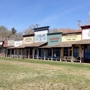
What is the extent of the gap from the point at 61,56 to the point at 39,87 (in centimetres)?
2722

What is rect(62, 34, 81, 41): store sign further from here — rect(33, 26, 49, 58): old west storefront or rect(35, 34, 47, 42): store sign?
rect(35, 34, 47, 42): store sign

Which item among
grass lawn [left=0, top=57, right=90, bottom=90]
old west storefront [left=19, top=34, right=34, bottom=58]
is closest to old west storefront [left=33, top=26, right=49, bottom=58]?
old west storefront [left=19, top=34, right=34, bottom=58]

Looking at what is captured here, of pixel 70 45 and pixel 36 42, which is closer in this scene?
pixel 70 45

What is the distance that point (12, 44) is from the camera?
175 feet

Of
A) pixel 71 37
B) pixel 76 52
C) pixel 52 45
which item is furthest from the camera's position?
pixel 52 45

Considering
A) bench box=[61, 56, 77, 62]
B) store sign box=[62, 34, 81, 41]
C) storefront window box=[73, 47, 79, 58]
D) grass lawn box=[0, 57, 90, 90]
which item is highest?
store sign box=[62, 34, 81, 41]

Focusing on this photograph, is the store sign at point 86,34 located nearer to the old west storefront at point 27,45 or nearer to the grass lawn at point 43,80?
the old west storefront at point 27,45

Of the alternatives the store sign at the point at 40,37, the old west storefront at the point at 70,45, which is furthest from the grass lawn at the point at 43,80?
the store sign at the point at 40,37

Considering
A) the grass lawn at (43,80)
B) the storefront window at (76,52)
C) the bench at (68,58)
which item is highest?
the storefront window at (76,52)

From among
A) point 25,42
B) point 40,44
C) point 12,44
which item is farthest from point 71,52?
point 12,44

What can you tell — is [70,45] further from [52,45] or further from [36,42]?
[36,42]

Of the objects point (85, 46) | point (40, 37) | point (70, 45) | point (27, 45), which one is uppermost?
point (40, 37)

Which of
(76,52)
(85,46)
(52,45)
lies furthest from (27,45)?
(85,46)

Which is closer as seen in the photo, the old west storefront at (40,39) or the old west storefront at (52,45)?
the old west storefront at (52,45)
